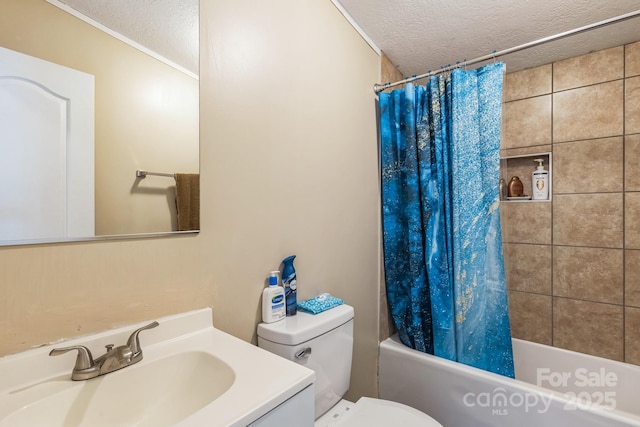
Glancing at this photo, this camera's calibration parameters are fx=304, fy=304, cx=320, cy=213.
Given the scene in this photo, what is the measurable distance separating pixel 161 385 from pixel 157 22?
97 centimetres

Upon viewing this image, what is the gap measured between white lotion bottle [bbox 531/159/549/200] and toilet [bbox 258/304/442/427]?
1.65 m

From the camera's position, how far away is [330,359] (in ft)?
3.94

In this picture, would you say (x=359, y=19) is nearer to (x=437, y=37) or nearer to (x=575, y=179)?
(x=437, y=37)

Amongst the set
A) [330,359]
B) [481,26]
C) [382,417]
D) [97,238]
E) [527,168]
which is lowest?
[382,417]

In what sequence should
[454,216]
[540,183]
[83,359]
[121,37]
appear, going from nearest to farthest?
[83,359] → [121,37] → [454,216] → [540,183]

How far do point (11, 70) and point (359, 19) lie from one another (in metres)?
1.51

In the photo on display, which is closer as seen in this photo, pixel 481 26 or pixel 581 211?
pixel 481 26

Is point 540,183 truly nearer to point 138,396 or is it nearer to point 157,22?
point 157,22

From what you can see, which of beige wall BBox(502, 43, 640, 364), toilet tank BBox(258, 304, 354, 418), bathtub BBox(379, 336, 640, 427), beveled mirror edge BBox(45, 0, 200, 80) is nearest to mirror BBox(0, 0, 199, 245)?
beveled mirror edge BBox(45, 0, 200, 80)

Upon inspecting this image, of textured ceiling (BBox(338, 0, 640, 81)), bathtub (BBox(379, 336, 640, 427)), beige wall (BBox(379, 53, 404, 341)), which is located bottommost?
bathtub (BBox(379, 336, 640, 427))

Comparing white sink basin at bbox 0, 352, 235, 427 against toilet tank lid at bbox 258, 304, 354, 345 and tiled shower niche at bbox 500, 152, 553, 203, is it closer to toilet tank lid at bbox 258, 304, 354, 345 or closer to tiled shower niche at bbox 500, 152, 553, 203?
toilet tank lid at bbox 258, 304, 354, 345

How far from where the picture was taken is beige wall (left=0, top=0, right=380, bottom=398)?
2.27 feet

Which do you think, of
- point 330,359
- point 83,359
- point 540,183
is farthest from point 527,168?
point 83,359

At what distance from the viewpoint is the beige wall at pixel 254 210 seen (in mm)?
692
